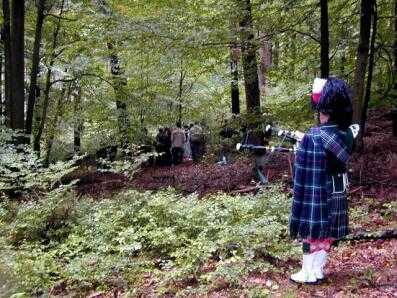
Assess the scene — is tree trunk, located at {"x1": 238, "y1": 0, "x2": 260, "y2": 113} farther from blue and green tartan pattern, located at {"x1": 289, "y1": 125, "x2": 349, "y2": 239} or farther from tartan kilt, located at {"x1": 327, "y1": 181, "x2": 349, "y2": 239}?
tartan kilt, located at {"x1": 327, "y1": 181, "x2": 349, "y2": 239}

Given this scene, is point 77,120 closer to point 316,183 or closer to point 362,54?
point 362,54

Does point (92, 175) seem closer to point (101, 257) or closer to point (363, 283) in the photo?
point (101, 257)

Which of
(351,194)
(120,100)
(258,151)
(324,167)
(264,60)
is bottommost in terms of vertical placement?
(351,194)

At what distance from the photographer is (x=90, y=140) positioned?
60.5 ft

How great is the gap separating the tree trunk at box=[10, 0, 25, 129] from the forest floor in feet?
8.26

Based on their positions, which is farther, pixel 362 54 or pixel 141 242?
pixel 362 54

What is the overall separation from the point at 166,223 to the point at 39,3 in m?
8.75

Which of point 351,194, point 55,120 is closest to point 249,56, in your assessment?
point 351,194

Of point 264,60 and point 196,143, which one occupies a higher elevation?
point 264,60

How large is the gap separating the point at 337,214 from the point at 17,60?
33.1 feet

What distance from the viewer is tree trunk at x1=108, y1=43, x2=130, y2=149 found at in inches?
620

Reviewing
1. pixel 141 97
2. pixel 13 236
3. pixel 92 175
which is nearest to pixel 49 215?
pixel 13 236

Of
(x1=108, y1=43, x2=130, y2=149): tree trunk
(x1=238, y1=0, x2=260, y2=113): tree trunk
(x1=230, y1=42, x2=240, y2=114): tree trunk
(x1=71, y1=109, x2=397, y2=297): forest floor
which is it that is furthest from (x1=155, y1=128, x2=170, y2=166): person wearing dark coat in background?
(x1=238, y1=0, x2=260, y2=113): tree trunk

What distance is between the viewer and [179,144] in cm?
1670
